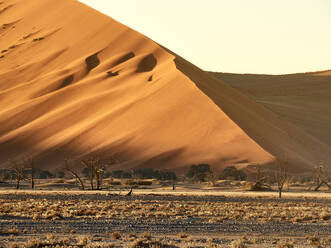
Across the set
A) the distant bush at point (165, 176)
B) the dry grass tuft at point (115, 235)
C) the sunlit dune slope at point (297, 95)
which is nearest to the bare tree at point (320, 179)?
the distant bush at point (165, 176)

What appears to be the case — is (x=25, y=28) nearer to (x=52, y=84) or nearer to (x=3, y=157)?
(x=52, y=84)

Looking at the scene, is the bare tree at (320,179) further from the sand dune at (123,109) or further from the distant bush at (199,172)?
the distant bush at (199,172)

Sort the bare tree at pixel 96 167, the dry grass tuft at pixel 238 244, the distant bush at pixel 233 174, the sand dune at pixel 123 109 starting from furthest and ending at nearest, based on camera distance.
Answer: the sand dune at pixel 123 109
the distant bush at pixel 233 174
the bare tree at pixel 96 167
the dry grass tuft at pixel 238 244

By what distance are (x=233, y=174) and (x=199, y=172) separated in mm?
2762

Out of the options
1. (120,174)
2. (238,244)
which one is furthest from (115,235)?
(120,174)

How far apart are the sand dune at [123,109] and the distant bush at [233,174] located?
2.88 meters

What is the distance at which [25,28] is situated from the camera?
367ft

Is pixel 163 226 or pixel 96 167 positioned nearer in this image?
pixel 163 226

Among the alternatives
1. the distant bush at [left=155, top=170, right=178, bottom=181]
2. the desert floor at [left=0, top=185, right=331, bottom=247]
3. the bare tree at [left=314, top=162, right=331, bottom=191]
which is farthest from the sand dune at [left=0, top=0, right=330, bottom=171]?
the desert floor at [left=0, top=185, right=331, bottom=247]

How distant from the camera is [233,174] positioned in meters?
56.7

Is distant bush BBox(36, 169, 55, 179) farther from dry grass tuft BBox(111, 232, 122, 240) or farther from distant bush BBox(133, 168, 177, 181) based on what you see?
dry grass tuft BBox(111, 232, 122, 240)

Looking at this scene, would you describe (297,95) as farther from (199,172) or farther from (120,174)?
(199,172)

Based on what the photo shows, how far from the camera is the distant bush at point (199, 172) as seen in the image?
54.7 metres

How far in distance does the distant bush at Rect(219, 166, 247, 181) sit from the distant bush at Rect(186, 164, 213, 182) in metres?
1.15
